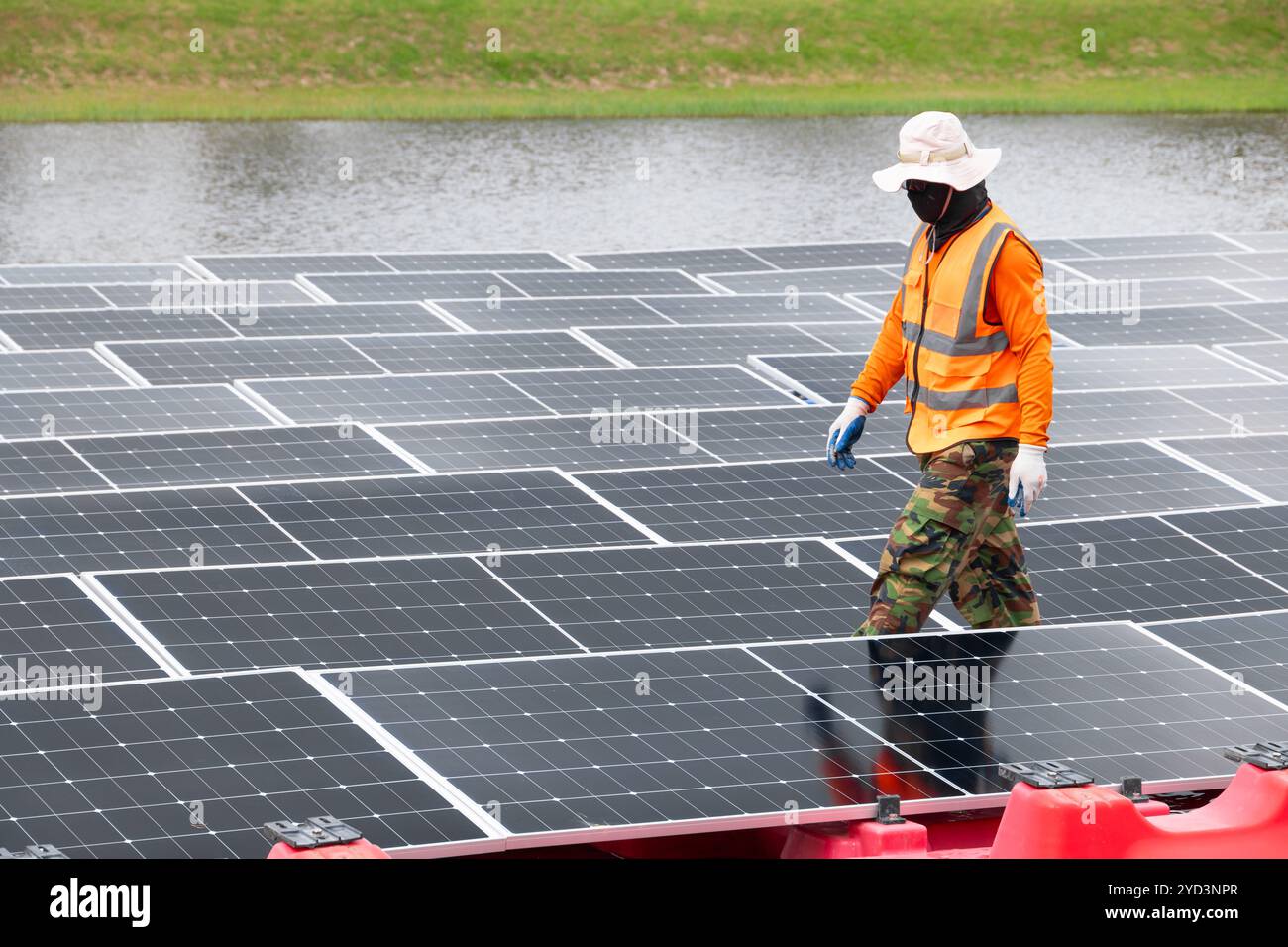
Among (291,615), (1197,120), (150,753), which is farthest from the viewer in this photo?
(1197,120)

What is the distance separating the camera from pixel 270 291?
18797mm

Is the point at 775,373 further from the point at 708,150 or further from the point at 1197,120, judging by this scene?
the point at 1197,120

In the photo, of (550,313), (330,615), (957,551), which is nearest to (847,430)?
(957,551)

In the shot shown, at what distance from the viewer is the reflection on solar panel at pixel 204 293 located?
18.2 meters

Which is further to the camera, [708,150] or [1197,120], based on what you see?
[1197,120]

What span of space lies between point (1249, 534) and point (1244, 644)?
245cm

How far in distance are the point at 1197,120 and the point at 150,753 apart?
134 ft

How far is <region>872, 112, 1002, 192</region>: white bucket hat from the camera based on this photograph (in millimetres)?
8781

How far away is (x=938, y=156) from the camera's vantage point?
8812mm

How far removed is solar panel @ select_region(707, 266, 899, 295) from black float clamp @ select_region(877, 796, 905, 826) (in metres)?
13.3

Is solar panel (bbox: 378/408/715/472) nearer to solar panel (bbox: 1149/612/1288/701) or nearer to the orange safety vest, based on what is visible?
the orange safety vest

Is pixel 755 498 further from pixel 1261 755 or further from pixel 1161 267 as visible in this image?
pixel 1161 267

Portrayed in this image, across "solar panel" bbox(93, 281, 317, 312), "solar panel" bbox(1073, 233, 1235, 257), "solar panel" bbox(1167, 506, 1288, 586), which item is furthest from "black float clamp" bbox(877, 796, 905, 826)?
"solar panel" bbox(1073, 233, 1235, 257)

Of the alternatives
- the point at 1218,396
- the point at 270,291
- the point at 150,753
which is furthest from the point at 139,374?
the point at 150,753
